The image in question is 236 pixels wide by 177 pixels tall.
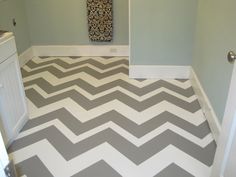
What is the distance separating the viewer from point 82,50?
156 inches

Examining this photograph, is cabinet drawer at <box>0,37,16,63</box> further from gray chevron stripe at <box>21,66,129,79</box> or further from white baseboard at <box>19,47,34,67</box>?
white baseboard at <box>19,47,34,67</box>

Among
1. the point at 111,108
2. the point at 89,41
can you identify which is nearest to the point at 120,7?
the point at 89,41

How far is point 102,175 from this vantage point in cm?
183

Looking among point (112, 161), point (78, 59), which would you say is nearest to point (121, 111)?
point (112, 161)

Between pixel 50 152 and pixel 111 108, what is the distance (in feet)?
2.67

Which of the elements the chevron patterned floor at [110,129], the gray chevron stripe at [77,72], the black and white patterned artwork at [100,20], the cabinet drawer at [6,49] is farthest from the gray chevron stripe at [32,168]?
the black and white patterned artwork at [100,20]

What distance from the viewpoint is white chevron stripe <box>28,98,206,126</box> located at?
8.06ft

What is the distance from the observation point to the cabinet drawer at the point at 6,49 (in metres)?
1.90

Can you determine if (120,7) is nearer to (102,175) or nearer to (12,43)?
(12,43)

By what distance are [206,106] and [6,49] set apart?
1.85 meters

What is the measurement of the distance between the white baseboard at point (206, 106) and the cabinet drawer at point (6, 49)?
1.80m

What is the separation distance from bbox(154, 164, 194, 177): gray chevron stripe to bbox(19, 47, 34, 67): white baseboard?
264cm

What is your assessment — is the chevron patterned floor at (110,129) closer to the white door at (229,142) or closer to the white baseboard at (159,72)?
the white baseboard at (159,72)

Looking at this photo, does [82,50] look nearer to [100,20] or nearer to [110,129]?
[100,20]
